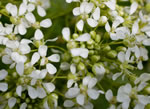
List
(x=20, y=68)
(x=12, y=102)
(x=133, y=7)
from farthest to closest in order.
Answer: (x=133, y=7) → (x=12, y=102) → (x=20, y=68)

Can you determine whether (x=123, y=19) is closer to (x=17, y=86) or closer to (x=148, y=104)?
(x=148, y=104)

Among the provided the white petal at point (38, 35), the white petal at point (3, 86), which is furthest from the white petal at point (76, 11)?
the white petal at point (3, 86)

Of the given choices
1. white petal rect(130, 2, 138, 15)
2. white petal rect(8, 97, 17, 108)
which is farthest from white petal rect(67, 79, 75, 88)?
white petal rect(130, 2, 138, 15)

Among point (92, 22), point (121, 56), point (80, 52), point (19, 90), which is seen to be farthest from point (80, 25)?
point (19, 90)

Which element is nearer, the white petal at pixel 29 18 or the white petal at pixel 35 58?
the white petal at pixel 35 58

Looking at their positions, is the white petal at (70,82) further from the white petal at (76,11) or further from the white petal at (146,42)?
the white petal at (146,42)

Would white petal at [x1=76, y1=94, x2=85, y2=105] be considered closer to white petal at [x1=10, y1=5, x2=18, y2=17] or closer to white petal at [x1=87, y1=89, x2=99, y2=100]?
white petal at [x1=87, y1=89, x2=99, y2=100]

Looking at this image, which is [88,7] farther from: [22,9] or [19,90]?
[19,90]

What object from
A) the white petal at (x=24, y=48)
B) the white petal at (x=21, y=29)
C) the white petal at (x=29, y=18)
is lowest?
the white petal at (x=24, y=48)
